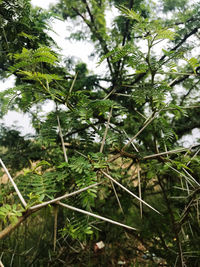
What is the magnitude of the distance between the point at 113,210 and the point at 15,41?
47.6 inches

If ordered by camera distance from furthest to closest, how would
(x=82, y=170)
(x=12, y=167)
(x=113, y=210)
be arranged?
(x=113, y=210) < (x=12, y=167) < (x=82, y=170)

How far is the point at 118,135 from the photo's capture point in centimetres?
61

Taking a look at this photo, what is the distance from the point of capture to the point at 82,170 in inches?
16.1

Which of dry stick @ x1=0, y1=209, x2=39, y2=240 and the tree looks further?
the tree

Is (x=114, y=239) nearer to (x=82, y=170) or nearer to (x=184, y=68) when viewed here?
(x=82, y=170)

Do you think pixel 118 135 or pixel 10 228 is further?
pixel 118 135

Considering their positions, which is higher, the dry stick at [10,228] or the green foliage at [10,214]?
the green foliage at [10,214]

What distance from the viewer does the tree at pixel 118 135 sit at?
1.35ft

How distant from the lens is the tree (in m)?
0.41

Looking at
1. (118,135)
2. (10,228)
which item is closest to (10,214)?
(10,228)

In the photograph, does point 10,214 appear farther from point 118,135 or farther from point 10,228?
point 118,135

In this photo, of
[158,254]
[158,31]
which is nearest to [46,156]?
[158,31]

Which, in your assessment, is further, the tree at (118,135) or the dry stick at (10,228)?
the tree at (118,135)

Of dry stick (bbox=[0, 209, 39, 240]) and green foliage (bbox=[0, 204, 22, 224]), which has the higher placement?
green foliage (bbox=[0, 204, 22, 224])
